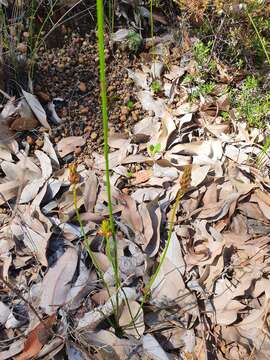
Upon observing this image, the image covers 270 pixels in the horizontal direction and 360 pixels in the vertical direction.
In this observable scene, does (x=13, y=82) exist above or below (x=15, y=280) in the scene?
above

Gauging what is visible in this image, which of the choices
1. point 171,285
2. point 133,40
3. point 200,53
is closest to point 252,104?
point 200,53

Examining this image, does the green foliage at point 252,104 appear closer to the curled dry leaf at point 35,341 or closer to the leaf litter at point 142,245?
the leaf litter at point 142,245

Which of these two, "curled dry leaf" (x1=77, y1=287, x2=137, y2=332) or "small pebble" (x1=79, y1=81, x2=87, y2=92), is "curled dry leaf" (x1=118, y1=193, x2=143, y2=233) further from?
"small pebble" (x1=79, y1=81, x2=87, y2=92)

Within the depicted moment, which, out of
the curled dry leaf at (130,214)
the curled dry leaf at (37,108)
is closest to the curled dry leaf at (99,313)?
the curled dry leaf at (130,214)

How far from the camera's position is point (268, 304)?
5.11ft

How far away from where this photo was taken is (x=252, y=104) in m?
2.03

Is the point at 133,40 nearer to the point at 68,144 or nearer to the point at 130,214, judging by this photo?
the point at 68,144

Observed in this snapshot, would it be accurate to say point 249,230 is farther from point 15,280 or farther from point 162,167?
point 15,280

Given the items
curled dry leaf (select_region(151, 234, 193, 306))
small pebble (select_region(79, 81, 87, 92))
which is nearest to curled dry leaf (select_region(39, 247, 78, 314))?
curled dry leaf (select_region(151, 234, 193, 306))

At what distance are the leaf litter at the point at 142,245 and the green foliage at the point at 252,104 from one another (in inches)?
2.5

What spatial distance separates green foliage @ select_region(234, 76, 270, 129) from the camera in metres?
2.00

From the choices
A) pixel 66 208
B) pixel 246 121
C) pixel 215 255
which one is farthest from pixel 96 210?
pixel 246 121

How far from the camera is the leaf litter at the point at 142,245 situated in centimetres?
145

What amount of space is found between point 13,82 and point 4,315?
1.03 m
